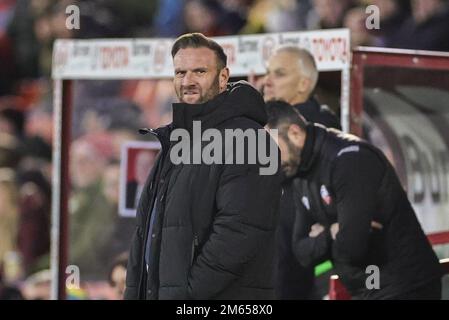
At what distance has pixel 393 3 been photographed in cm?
579

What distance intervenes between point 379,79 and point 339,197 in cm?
56

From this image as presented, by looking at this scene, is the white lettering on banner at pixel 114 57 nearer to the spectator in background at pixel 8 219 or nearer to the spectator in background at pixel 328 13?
the spectator in background at pixel 328 13

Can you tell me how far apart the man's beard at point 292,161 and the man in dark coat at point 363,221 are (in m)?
0.01

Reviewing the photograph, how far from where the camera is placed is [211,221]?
4238mm

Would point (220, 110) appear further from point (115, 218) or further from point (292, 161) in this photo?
point (115, 218)

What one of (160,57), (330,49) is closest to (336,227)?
(330,49)

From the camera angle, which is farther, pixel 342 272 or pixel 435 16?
pixel 435 16

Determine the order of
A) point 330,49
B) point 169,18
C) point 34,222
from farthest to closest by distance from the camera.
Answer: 1. point 34,222
2. point 169,18
3. point 330,49

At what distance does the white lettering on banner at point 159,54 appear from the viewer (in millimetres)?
5414

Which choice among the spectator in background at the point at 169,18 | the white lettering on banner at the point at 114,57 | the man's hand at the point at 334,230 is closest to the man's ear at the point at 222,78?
the man's hand at the point at 334,230

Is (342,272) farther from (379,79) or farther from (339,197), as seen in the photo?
(379,79)

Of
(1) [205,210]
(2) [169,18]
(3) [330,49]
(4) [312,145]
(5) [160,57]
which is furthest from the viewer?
(2) [169,18]

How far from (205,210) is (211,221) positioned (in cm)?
4
